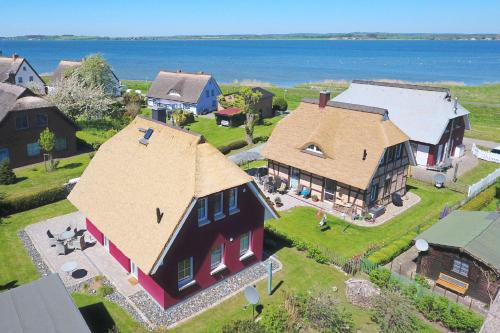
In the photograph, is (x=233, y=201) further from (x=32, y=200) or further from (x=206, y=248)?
(x=32, y=200)

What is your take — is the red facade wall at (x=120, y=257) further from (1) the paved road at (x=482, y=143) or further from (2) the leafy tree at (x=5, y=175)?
(1) the paved road at (x=482, y=143)

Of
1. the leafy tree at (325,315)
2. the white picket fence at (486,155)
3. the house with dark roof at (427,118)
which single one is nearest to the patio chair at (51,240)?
the leafy tree at (325,315)

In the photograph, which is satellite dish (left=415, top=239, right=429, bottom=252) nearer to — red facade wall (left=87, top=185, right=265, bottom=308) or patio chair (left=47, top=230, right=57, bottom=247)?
red facade wall (left=87, top=185, right=265, bottom=308)

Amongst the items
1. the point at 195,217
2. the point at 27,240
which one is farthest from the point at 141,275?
the point at 27,240

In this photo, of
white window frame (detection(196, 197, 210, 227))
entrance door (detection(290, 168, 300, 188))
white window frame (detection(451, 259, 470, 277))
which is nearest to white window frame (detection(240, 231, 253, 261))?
white window frame (detection(196, 197, 210, 227))

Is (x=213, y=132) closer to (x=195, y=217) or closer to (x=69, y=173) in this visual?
(x=69, y=173)

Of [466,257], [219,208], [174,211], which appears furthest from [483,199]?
[174,211]
